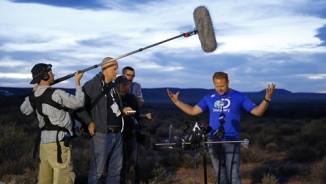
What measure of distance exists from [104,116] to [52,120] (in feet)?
2.93

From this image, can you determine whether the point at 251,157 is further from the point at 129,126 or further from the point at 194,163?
the point at 129,126

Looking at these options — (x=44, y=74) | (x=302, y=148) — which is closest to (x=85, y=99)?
(x=44, y=74)

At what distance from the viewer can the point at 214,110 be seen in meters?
7.18

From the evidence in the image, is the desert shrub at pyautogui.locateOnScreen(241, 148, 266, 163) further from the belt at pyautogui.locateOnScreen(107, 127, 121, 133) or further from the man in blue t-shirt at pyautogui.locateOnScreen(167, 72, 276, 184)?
the belt at pyautogui.locateOnScreen(107, 127, 121, 133)

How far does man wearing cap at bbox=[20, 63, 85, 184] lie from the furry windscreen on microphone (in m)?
1.62

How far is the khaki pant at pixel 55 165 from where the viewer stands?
6527mm

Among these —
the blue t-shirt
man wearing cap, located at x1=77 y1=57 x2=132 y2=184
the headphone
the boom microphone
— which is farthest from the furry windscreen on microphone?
the headphone

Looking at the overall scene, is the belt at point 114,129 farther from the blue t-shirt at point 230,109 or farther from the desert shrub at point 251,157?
the desert shrub at point 251,157

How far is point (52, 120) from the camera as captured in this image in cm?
646

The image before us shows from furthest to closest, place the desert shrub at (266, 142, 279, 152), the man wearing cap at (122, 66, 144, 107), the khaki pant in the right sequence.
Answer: the desert shrub at (266, 142, 279, 152), the man wearing cap at (122, 66, 144, 107), the khaki pant

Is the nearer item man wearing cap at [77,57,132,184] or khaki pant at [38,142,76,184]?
khaki pant at [38,142,76,184]

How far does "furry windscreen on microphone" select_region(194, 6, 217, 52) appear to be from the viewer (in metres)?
7.07

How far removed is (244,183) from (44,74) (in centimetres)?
554

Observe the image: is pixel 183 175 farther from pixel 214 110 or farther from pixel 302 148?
pixel 214 110
